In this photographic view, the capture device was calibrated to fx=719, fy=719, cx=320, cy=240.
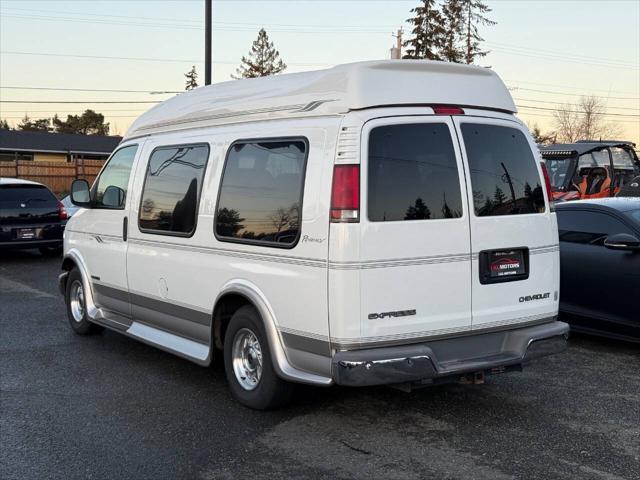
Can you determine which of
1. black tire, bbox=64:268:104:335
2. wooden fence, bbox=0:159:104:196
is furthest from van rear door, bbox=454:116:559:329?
wooden fence, bbox=0:159:104:196

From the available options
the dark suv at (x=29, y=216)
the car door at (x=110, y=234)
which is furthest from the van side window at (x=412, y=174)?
the dark suv at (x=29, y=216)

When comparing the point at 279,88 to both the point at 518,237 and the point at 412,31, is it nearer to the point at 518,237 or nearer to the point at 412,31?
the point at 518,237

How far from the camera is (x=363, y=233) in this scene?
175 inches

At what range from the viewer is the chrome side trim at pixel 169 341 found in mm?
5848

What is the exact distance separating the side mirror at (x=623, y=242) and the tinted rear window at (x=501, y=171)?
1.98 m

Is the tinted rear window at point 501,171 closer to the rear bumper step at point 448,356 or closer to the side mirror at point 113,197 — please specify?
the rear bumper step at point 448,356

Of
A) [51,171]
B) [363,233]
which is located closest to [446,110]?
[363,233]

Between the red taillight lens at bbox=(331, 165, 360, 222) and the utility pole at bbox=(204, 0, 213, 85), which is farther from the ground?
the utility pole at bbox=(204, 0, 213, 85)

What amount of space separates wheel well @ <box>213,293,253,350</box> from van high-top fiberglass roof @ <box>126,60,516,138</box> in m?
1.40

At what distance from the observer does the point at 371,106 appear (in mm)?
4633

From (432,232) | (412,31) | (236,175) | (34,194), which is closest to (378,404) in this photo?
(432,232)

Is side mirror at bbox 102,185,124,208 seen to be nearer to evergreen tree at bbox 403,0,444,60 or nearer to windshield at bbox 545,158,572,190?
windshield at bbox 545,158,572,190

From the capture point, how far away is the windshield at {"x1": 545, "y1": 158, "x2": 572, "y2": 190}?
1627 cm

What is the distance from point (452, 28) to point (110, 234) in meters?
46.1
